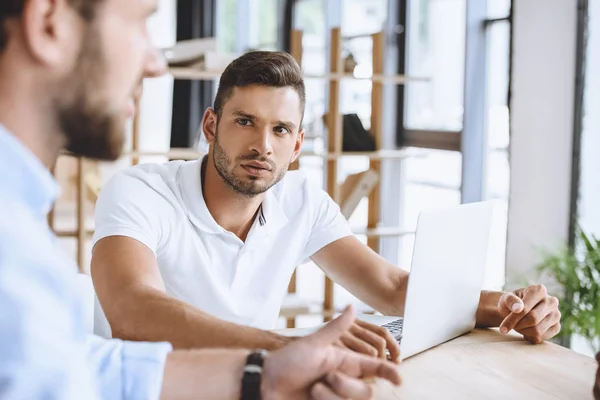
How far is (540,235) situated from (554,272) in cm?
32

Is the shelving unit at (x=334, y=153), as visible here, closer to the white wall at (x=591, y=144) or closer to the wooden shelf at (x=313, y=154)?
the wooden shelf at (x=313, y=154)

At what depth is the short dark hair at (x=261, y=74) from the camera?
2.12m

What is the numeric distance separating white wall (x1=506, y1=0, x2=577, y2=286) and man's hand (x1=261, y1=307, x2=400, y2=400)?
7.98 ft

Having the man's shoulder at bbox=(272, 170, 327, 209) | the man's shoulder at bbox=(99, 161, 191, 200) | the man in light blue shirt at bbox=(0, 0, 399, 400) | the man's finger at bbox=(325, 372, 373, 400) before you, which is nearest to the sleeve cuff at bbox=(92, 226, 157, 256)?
the man's shoulder at bbox=(99, 161, 191, 200)

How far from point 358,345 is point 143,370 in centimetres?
45

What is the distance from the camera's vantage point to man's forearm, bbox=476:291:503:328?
1904 mm

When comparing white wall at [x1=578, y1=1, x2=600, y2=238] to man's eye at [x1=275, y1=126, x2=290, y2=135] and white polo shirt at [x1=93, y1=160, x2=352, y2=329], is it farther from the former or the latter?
man's eye at [x1=275, y1=126, x2=290, y2=135]

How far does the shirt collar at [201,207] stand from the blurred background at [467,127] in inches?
54.4

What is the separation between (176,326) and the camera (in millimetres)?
1504

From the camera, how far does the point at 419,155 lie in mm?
3934

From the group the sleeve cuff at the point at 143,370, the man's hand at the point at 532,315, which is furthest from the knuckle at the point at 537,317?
the sleeve cuff at the point at 143,370

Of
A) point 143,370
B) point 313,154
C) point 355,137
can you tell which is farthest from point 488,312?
point 355,137

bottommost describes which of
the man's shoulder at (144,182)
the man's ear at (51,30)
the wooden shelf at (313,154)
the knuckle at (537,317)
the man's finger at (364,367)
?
the knuckle at (537,317)

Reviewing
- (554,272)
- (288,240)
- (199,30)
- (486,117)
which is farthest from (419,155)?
(199,30)
